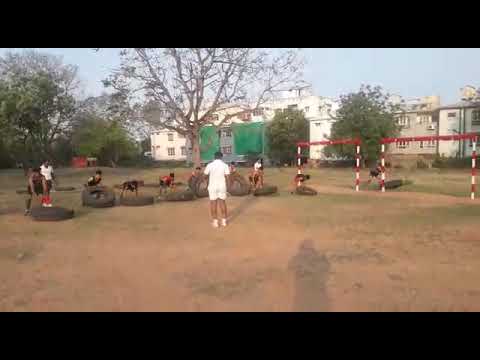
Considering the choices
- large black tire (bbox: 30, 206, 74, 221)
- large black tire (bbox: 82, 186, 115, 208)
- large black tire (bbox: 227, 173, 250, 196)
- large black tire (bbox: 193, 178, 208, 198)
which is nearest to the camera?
large black tire (bbox: 30, 206, 74, 221)

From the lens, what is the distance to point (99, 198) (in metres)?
11.9

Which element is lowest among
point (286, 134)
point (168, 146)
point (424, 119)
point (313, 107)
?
point (168, 146)

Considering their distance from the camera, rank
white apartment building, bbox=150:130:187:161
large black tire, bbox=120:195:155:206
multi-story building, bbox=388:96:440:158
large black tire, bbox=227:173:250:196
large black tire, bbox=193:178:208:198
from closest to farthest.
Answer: large black tire, bbox=120:195:155:206
large black tire, bbox=193:178:208:198
large black tire, bbox=227:173:250:196
multi-story building, bbox=388:96:440:158
white apartment building, bbox=150:130:187:161

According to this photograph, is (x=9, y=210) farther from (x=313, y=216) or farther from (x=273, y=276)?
(x=273, y=276)

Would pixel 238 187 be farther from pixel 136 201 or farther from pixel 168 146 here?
pixel 168 146

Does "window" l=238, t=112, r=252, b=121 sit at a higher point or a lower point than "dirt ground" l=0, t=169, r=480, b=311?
higher

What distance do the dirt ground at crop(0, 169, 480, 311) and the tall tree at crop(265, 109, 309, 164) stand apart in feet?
107

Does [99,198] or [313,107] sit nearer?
[99,198]

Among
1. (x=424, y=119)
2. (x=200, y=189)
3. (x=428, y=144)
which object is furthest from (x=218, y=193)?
(x=424, y=119)

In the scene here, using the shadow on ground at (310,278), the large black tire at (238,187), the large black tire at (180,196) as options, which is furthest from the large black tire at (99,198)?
the shadow on ground at (310,278)

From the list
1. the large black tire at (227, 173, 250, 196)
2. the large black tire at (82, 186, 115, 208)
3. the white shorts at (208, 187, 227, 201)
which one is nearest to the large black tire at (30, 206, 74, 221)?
the large black tire at (82, 186, 115, 208)

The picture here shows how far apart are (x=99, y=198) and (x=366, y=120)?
88.6 feet

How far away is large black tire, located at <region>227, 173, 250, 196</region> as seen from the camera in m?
14.6

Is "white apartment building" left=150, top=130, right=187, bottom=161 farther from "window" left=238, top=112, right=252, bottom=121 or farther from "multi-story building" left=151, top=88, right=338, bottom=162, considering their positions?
"window" left=238, top=112, right=252, bottom=121
